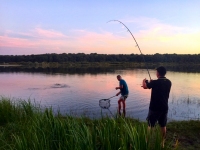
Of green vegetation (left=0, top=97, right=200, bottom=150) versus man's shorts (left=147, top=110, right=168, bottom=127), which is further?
man's shorts (left=147, top=110, right=168, bottom=127)

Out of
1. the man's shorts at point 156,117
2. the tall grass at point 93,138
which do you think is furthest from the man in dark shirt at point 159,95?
the tall grass at point 93,138

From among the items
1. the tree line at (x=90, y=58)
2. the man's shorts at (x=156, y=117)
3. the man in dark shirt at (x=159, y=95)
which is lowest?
the man's shorts at (x=156, y=117)

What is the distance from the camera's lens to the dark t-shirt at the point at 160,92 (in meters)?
6.02

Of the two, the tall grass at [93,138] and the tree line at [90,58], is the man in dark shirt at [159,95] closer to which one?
the tall grass at [93,138]

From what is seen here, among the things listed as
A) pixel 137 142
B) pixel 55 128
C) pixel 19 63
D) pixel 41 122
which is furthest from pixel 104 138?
pixel 19 63

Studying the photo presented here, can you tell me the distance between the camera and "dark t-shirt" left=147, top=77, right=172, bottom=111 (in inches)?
237

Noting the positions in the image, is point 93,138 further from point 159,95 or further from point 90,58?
point 90,58

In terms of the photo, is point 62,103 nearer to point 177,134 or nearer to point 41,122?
point 177,134

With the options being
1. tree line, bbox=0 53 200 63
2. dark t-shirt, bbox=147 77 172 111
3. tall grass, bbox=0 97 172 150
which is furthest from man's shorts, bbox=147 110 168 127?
tree line, bbox=0 53 200 63

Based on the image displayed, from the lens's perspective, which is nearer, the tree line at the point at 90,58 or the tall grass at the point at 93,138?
the tall grass at the point at 93,138

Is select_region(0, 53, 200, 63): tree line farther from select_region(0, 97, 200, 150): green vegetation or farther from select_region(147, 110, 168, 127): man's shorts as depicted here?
select_region(0, 97, 200, 150): green vegetation

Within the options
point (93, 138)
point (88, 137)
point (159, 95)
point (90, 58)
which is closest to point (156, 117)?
point (159, 95)

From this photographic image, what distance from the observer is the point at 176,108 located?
54.1 ft

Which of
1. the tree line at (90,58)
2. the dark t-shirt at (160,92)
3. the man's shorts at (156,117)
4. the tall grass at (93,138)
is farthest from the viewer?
the tree line at (90,58)
